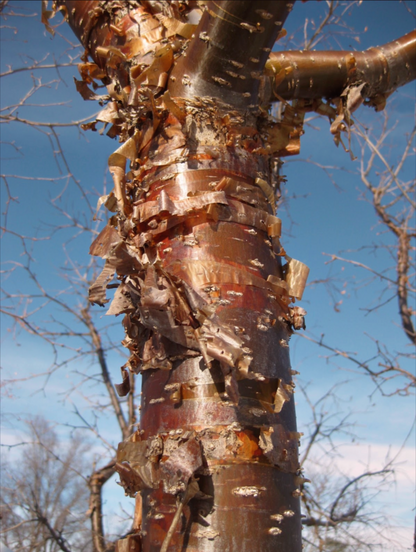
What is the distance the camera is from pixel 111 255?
4.34 feet

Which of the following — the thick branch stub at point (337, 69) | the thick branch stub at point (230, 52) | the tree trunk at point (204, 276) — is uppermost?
the thick branch stub at point (337, 69)

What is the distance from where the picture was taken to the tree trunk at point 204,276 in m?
1.04

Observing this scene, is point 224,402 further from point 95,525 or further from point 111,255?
point 95,525

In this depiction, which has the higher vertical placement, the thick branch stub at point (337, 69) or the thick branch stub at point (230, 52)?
the thick branch stub at point (337, 69)

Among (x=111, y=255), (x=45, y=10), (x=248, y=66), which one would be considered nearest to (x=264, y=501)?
(x=111, y=255)

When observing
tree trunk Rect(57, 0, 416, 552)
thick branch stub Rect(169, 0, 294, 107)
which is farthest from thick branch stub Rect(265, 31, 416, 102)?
thick branch stub Rect(169, 0, 294, 107)

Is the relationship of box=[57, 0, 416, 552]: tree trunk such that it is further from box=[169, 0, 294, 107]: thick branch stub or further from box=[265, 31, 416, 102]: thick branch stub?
box=[265, 31, 416, 102]: thick branch stub

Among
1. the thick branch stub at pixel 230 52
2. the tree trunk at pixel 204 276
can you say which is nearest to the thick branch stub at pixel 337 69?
the tree trunk at pixel 204 276

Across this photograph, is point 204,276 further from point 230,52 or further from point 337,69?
point 337,69

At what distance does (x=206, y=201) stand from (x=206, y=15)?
0.55 m

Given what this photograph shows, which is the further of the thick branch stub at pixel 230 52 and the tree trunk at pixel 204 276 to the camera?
the thick branch stub at pixel 230 52

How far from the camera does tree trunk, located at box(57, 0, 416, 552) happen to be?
40.8 inches

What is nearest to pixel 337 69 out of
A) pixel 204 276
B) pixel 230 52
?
pixel 230 52

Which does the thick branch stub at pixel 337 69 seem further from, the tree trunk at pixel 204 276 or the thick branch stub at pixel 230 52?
the thick branch stub at pixel 230 52
